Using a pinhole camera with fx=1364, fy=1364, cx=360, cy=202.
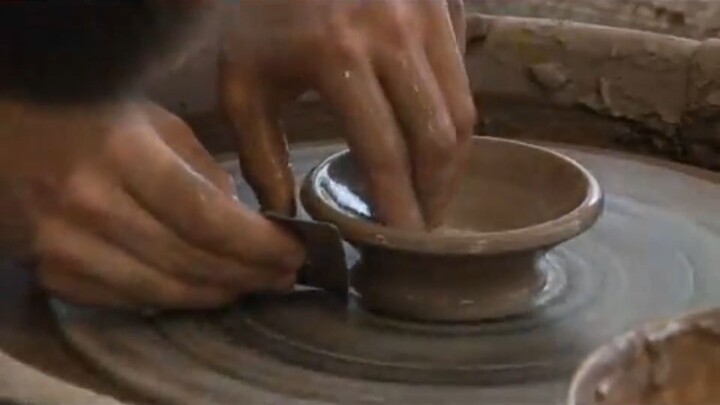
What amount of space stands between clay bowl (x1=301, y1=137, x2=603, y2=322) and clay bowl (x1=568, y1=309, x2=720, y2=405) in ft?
1.09

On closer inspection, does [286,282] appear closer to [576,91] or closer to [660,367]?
[660,367]

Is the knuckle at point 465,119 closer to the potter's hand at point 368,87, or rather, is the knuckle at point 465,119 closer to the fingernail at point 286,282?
the potter's hand at point 368,87

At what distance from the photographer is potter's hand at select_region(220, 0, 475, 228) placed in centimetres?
118

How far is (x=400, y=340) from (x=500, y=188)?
0.93 feet

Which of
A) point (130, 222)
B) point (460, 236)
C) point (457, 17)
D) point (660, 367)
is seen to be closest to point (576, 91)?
point (457, 17)

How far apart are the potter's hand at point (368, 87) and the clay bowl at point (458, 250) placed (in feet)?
0.14

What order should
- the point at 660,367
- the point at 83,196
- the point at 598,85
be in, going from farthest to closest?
the point at 598,85, the point at 83,196, the point at 660,367

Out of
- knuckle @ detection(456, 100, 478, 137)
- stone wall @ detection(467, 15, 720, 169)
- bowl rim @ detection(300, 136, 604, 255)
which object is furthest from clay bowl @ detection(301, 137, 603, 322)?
stone wall @ detection(467, 15, 720, 169)

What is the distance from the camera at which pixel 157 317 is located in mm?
1167

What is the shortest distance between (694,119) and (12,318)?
938 mm

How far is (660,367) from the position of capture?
0.77m

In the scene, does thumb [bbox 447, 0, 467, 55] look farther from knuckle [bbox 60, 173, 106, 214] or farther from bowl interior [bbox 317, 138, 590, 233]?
knuckle [bbox 60, 173, 106, 214]

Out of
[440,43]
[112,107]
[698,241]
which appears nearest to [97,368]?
[112,107]

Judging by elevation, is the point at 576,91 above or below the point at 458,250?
below
